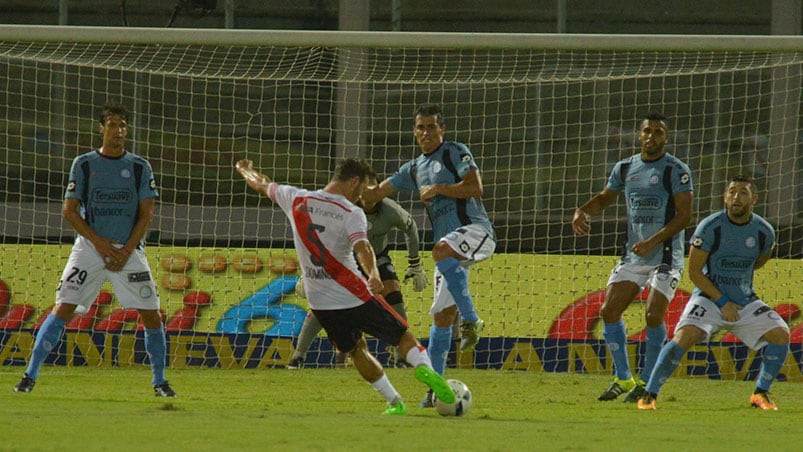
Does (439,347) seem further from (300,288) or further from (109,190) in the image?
(300,288)

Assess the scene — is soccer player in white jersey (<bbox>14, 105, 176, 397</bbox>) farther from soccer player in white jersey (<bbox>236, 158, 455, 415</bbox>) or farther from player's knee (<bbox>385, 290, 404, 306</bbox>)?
player's knee (<bbox>385, 290, 404, 306</bbox>)

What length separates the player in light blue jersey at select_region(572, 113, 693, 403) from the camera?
29.6 feet

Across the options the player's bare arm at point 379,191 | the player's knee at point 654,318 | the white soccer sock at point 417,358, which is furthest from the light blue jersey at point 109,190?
the player's knee at point 654,318

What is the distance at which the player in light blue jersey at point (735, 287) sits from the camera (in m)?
8.60

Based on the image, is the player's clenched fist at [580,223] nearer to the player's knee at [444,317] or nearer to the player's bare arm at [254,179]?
the player's knee at [444,317]

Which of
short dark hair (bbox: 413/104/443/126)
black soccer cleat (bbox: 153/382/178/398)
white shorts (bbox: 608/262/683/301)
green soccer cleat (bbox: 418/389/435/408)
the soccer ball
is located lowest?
black soccer cleat (bbox: 153/382/178/398)

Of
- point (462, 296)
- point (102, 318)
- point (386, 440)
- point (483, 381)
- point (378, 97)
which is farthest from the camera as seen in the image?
point (378, 97)

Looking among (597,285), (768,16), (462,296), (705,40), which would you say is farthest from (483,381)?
(768,16)

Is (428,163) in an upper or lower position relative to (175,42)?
lower

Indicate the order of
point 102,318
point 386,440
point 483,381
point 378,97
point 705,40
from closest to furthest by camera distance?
point 386,440 < point 705,40 < point 483,381 < point 102,318 < point 378,97

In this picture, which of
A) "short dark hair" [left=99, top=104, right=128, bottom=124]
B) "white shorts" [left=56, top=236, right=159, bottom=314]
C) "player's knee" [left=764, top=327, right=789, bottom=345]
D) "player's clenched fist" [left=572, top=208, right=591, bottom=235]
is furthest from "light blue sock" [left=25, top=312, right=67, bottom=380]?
"player's knee" [left=764, top=327, right=789, bottom=345]

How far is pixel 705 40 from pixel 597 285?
314cm

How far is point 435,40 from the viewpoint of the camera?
9820 mm

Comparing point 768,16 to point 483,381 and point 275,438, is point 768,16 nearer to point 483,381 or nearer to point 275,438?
point 483,381
